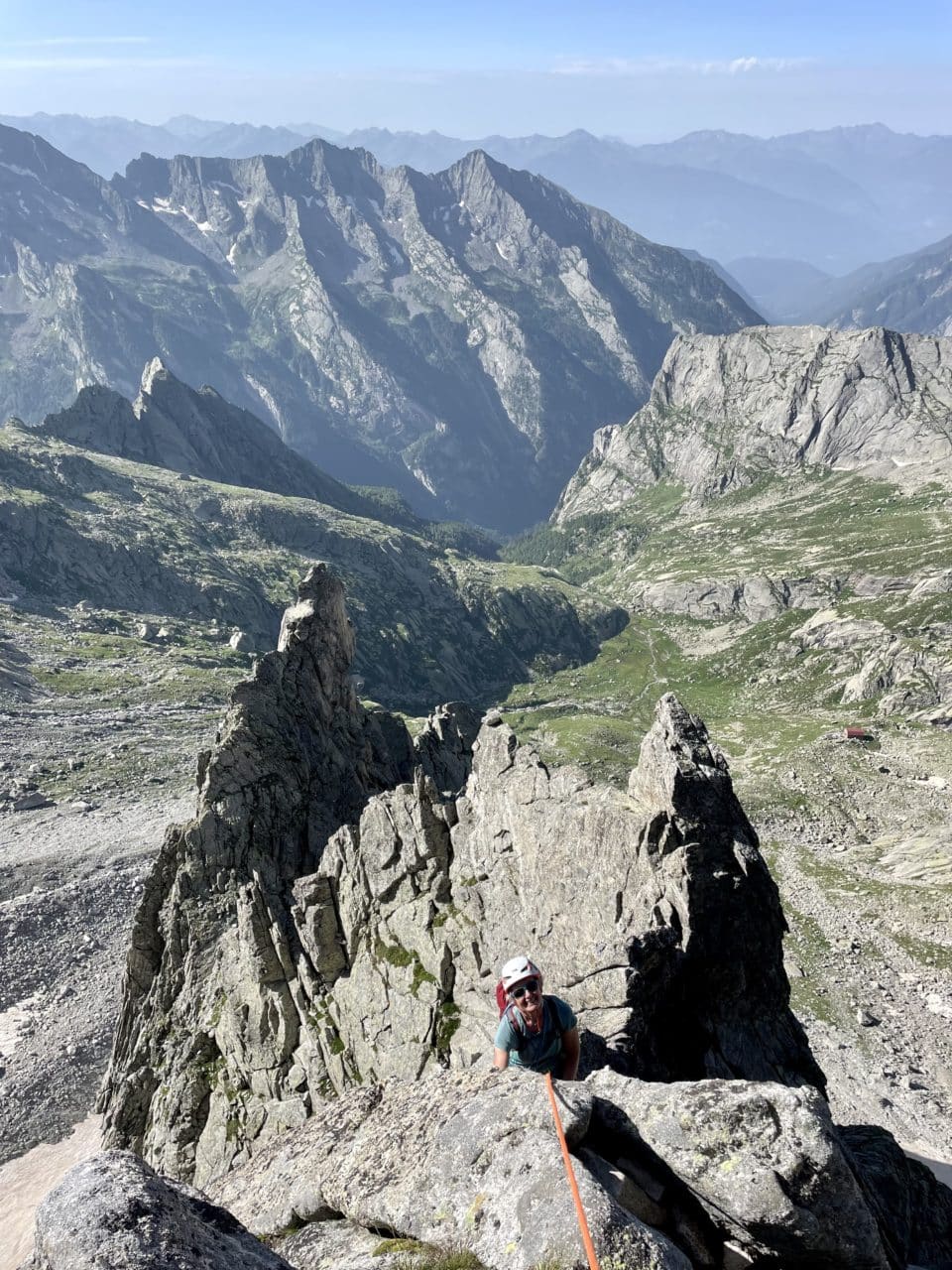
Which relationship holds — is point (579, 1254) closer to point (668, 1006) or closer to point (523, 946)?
point (668, 1006)

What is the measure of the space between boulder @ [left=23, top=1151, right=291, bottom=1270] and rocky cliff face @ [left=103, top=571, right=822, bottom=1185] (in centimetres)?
1067

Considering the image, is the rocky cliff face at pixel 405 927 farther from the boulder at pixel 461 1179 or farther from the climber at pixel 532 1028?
the boulder at pixel 461 1179

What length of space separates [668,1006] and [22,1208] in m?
56.1

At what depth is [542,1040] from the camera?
1873 cm

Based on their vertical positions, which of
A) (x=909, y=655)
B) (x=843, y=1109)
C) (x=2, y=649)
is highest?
(x=2, y=649)

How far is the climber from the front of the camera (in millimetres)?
18177

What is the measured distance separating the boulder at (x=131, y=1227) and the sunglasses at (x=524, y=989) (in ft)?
21.0

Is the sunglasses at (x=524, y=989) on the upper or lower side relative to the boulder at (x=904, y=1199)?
upper

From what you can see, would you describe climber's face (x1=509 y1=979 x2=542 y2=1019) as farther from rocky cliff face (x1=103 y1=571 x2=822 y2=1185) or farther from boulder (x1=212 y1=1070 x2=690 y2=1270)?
rocky cliff face (x1=103 y1=571 x2=822 y2=1185)

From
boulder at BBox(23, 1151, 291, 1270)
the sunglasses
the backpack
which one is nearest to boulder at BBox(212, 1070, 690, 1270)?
the backpack

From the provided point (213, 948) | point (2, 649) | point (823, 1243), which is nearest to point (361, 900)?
point (213, 948)

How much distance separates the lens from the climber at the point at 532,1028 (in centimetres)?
1818

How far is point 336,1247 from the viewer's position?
16297 mm

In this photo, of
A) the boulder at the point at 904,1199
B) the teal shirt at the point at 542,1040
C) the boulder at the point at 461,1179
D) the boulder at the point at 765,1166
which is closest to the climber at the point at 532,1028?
the teal shirt at the point at 542,1040
